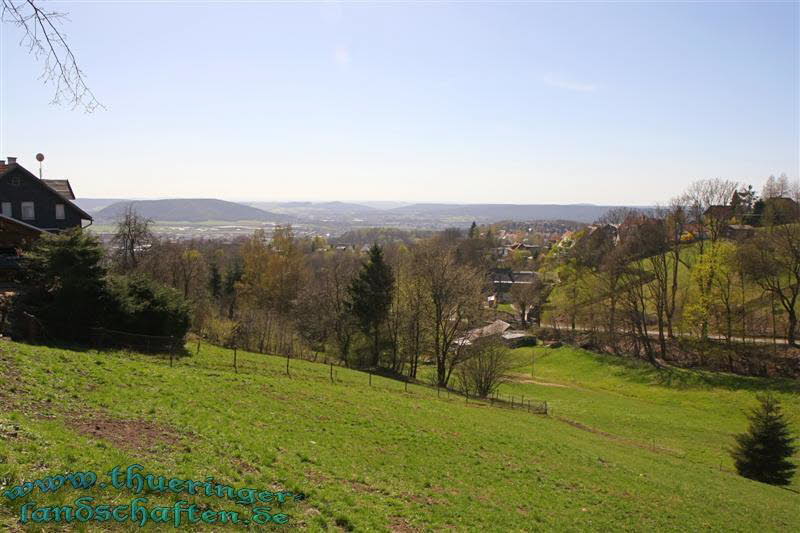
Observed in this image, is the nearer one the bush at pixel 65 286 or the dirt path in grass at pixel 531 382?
the bush at pixel 65 286

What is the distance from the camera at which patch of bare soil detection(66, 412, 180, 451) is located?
10.4 metres

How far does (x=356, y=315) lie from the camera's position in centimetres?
4222

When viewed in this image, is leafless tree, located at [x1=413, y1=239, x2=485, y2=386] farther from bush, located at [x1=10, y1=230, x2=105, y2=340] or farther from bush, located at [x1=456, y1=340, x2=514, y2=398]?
bush, located at [x1=10, y1=230, x2=105, y2=340]

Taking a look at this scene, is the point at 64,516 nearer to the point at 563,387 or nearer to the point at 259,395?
the point at 259,395

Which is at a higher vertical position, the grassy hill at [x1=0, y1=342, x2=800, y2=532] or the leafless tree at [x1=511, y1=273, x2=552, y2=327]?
the grassy hill at [x1=0, y1=342, x2=800, y2=532]

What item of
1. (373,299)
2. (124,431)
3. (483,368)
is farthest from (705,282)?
(124,431)

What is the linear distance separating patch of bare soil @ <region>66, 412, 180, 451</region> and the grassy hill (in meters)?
0.05

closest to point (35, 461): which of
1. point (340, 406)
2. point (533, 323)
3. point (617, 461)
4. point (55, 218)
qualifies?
point (340, 406)

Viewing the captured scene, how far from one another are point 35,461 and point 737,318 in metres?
59.2

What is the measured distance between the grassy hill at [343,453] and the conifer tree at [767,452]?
0.93m

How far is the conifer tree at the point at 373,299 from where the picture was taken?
41.8 metres

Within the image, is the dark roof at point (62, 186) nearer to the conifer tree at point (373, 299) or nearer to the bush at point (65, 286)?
the bush at point (65, 286)

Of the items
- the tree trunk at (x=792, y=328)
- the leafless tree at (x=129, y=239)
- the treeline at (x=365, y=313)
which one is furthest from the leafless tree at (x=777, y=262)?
the leafless tree at (x=129, y=239)

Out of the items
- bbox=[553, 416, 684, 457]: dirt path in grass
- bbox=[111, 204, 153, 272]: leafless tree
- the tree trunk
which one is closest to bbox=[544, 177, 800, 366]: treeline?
the tree trunk
